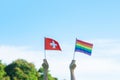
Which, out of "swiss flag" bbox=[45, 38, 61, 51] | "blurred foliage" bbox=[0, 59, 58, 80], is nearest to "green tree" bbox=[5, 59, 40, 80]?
"blurred foliage" bbox=[0, 59, 58, 80]

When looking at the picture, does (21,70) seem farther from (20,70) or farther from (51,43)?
(51,43)

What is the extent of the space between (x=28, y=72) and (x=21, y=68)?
5.39 ft

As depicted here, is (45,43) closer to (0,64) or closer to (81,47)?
(81,47)

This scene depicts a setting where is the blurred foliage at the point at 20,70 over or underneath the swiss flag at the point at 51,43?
over

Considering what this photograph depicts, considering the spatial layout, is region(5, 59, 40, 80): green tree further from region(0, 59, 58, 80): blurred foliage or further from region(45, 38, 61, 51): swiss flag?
region(45, 38, 61, 51): swiss flag

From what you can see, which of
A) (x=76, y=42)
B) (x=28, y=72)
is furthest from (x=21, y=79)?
(x=76, y=42)

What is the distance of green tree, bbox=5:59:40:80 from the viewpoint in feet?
397

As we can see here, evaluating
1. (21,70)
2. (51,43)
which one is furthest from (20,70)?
(51,43)

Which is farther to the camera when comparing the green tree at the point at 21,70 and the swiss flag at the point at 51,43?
the green tree at the point at 21,70

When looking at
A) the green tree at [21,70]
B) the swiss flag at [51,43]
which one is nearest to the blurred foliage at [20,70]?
the green tree at [21,70]

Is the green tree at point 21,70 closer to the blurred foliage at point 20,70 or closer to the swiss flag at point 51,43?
the blurred foliage at point 20,70

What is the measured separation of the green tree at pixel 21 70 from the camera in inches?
4769

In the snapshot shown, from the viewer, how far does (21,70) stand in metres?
122

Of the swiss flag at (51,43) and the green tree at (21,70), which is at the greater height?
the green tree at (21,70)
